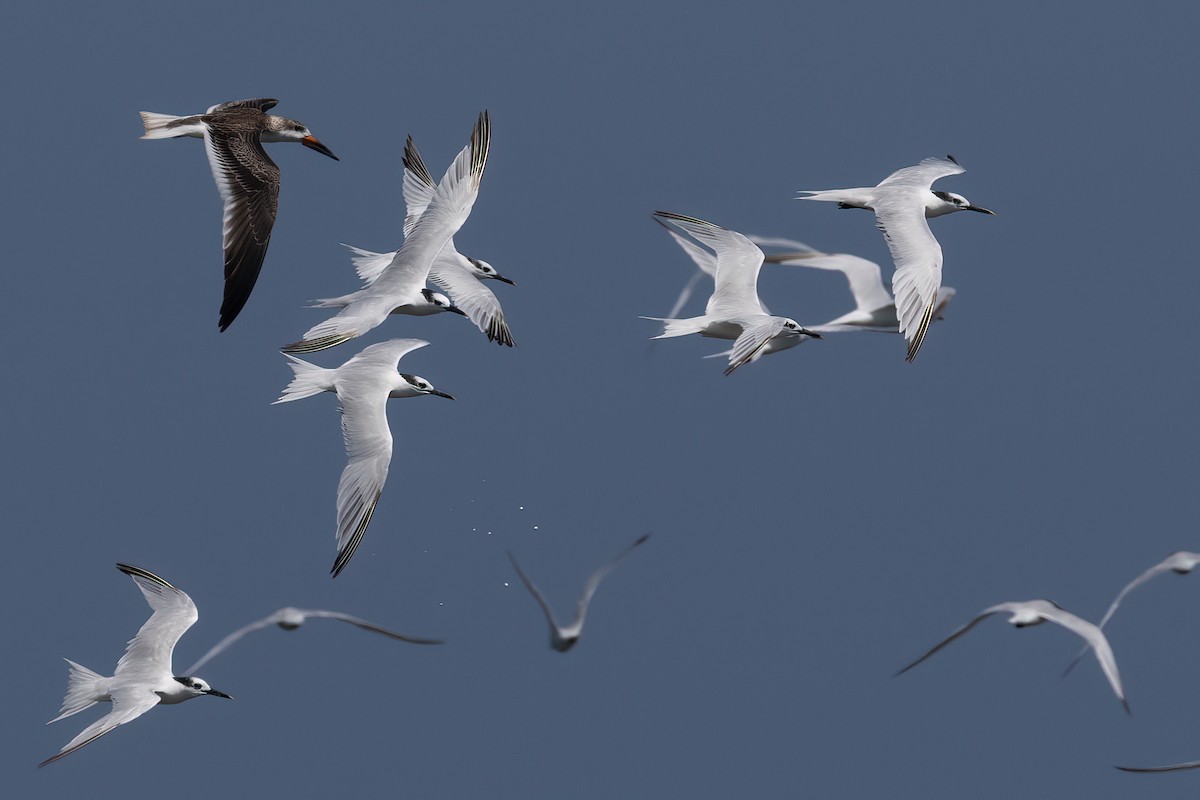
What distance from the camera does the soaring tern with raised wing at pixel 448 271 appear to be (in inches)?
666

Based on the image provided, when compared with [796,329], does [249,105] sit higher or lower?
higher

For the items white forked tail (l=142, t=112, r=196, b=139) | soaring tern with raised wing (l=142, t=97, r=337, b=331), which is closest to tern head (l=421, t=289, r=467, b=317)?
soaring tern with raised wing (l=142, t=97, r=337, b=331)

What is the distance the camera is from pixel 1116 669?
16.6 m

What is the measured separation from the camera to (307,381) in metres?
16.0

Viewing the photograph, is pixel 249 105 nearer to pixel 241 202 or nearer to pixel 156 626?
pixel 241 202

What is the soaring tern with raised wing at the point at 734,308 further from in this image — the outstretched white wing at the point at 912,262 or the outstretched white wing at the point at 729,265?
the outstretched white wing at the point at 912,262

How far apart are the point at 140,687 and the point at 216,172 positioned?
4313 millimetres

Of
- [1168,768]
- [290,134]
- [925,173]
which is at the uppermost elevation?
[290,134]

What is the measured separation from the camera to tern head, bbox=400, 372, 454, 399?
54.3ft

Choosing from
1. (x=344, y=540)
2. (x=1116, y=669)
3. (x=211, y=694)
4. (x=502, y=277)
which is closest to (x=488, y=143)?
(x=502, y=277)

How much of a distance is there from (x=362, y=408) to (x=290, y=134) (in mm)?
3699

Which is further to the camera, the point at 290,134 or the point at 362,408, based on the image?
the point at 290,134

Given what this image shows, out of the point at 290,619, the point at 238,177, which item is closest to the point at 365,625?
the point at 290,619

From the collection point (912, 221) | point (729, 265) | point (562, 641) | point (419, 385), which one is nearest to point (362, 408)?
point (419, 385)
